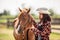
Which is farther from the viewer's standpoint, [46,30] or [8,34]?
[8,34]

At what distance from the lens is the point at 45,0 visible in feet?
7.18

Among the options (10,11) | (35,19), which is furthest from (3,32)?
(35,19)

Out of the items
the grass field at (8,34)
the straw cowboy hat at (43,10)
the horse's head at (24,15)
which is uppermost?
the straw cowboy hat at (43,10)

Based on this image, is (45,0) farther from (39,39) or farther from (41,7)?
(39,39)

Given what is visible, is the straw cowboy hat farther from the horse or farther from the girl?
the horse

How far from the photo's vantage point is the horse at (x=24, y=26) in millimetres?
2066

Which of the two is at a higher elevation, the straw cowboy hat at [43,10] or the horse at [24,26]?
the straw cowboy hat at [43,10]

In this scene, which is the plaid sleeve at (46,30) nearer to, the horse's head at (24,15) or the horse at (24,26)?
the horse at (24,26)

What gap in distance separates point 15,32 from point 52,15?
0.50 meters

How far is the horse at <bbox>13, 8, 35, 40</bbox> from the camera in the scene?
2066mm

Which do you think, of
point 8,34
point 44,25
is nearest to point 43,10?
point 44,25

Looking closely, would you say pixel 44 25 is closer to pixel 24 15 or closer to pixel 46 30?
pixel 46 30

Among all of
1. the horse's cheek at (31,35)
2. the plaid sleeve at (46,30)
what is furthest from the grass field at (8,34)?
the horse's cheek at (31,35)

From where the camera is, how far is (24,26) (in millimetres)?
2084
